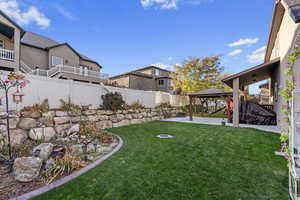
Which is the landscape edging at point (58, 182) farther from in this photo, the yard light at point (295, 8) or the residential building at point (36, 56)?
the residential building at point (36, 56)

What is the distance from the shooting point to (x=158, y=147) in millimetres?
4102

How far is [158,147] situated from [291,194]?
110 inches

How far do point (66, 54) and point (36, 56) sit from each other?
3030 millimetres

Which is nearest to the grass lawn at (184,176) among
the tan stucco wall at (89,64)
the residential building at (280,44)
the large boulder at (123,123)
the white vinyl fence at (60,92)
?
the residential building at (280,44)

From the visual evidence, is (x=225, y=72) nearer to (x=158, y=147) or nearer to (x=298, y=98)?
(x=298, y=98)

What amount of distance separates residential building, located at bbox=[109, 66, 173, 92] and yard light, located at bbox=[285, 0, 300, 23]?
64.0 ft

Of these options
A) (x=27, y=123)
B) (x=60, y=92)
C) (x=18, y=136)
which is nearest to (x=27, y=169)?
(x=18, y=136)

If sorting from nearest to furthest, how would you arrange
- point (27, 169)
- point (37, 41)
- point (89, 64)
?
point (27, 169) < point (37, 41) < point (89, 64)

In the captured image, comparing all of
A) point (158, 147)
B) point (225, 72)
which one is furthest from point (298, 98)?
point (225, 72)

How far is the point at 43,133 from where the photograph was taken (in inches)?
181

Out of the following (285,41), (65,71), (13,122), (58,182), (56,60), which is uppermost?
(56,60)

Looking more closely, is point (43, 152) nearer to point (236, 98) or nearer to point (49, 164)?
point (49, 164)

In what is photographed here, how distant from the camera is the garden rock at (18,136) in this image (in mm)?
3924

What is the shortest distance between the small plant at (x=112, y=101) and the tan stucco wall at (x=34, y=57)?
1197 cm
